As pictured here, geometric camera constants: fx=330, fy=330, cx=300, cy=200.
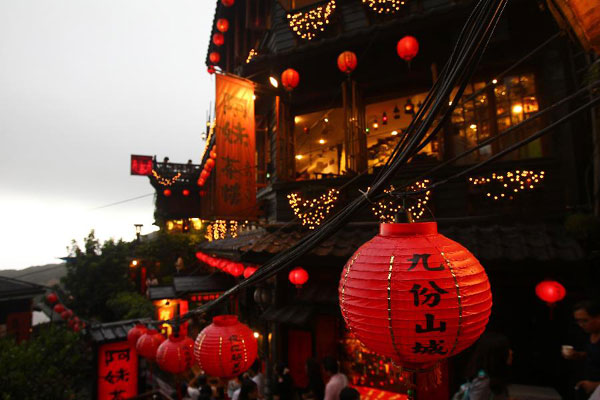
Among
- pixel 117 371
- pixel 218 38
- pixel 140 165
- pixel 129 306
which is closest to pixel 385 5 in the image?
pixel 218 38

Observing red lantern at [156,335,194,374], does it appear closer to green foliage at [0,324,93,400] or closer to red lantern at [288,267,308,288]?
red lantern at [288,267,308,288]

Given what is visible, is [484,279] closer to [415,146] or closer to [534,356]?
[415,146]

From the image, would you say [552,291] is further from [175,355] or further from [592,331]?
[175,355]

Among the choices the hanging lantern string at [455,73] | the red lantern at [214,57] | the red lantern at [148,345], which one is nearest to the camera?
the hanging lantern string at [455,73]

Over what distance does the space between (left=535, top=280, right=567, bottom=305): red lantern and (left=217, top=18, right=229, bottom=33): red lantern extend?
1652 centimetres

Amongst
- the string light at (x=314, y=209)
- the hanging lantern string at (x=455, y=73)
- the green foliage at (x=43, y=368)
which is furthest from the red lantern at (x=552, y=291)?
the green foliage at (x=43, y=368)

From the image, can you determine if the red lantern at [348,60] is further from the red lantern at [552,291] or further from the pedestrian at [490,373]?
the pedestrian at [490,373]

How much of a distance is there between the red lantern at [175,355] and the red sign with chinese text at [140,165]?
34113mm

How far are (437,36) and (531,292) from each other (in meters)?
6.49

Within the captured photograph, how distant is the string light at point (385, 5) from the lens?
8734mm

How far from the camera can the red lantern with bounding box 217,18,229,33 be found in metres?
16.1

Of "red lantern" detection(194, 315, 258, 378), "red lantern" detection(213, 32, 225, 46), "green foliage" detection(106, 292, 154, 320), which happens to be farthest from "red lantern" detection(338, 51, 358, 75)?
"green foliage" detection(106, 292, 154, 320)

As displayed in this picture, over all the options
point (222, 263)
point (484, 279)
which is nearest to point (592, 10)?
point (484, 279)

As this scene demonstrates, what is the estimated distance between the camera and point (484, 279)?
2744 mm
